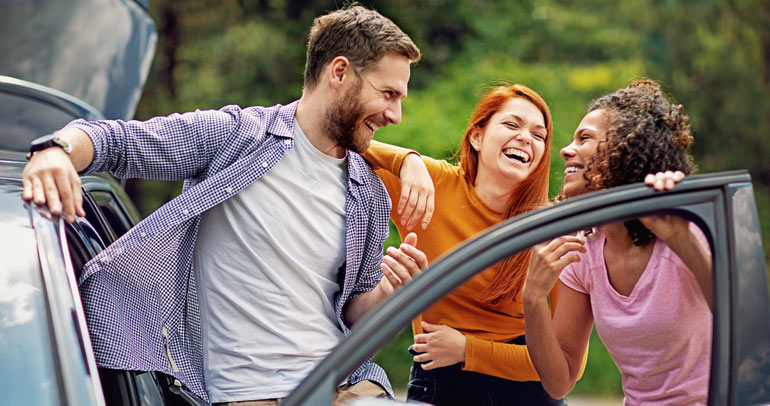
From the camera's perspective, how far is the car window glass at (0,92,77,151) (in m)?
2.54

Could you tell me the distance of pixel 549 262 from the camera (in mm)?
1860

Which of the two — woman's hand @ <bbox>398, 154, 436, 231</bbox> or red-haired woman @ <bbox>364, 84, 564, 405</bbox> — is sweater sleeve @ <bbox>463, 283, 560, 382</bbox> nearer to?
red-haired woman @ <bbox>364, 84, 564, 405</bbox>

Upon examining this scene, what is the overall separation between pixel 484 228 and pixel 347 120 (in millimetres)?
646

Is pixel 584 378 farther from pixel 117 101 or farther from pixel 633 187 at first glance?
pixel 633 187

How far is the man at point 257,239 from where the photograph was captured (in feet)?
6.59

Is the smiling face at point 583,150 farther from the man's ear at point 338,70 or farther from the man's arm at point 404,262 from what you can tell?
the man's ear at point 338,70

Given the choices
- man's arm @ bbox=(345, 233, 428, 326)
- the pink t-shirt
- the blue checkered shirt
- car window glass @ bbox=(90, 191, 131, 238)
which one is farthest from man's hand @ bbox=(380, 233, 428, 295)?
car window glass @ bbox=(90, 191, 131, 238)

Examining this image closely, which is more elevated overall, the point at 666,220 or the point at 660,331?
the point at 666,220

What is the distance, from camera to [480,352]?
2.46m

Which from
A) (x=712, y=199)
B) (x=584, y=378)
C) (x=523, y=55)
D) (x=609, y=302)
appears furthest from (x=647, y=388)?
(x=523, y=55)

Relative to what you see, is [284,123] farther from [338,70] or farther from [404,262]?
[404,262]

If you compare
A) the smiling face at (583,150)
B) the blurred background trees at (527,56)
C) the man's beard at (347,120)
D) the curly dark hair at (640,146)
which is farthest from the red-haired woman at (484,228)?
the blurred background trees at (527,56)

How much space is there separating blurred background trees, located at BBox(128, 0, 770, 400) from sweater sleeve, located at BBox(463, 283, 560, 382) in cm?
599

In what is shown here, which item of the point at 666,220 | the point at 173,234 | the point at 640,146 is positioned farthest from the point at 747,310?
the point at 173,234
